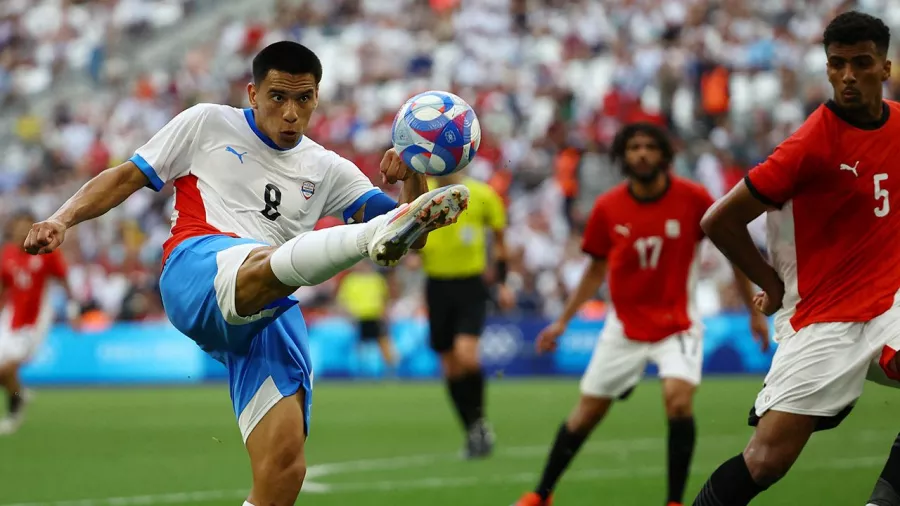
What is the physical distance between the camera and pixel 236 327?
5.86m

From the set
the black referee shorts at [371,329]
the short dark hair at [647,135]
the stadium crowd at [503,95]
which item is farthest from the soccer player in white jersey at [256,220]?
the black referee shorts at [371,329]

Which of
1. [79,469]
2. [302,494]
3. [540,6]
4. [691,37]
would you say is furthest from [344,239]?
[540,6]

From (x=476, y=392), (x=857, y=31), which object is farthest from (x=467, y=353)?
(x=857, y=31)

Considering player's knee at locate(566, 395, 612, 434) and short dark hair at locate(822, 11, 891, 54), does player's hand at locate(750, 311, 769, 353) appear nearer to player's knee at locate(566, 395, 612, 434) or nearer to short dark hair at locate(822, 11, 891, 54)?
player's knee at locate(566, 395, 612, 434)

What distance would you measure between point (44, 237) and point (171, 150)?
0.86 meters

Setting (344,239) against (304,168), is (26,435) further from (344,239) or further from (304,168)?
(344,239)

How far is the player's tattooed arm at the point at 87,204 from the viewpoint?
18.7ft

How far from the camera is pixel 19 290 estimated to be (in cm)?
1563

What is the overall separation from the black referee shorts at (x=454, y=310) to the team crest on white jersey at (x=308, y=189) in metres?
6.05

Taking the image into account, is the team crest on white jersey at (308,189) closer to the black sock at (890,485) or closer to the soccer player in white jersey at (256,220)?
the soccer player in white jersey at (256,220)

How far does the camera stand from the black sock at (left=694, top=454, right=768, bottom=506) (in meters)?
5.75

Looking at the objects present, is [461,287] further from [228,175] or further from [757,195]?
[757,195]

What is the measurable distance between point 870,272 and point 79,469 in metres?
7.90

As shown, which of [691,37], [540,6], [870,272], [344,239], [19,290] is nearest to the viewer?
[344,239]
